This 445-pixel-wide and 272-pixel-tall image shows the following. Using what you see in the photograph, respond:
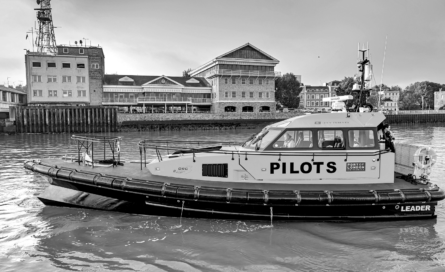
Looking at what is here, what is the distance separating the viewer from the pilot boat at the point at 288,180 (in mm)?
6930

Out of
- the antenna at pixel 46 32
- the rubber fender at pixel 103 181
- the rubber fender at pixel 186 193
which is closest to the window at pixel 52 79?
the antenna at pixel 46 32

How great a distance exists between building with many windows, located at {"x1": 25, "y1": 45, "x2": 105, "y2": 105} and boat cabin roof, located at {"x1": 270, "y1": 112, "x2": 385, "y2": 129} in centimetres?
4755

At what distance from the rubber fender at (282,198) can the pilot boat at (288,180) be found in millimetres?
20

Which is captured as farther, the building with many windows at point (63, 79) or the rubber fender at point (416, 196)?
the building with many windows at point (63, 79)

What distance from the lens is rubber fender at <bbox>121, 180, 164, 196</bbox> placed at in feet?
23.1

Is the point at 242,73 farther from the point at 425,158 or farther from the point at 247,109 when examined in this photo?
the point at 425,158

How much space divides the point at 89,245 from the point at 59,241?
70 centimetres

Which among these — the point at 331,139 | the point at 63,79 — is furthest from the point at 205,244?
the point at 63,79

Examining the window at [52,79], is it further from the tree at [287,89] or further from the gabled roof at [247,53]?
the tree at [287,89]

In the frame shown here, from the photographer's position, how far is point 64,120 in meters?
39.0

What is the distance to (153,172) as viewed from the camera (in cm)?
777

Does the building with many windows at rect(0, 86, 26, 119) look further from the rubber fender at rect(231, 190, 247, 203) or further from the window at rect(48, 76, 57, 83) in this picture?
the rubber fender at rect(231, 190, 247, 203)

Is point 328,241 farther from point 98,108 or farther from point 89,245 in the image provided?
point 98,108

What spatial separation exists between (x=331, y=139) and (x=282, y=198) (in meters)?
1.91
